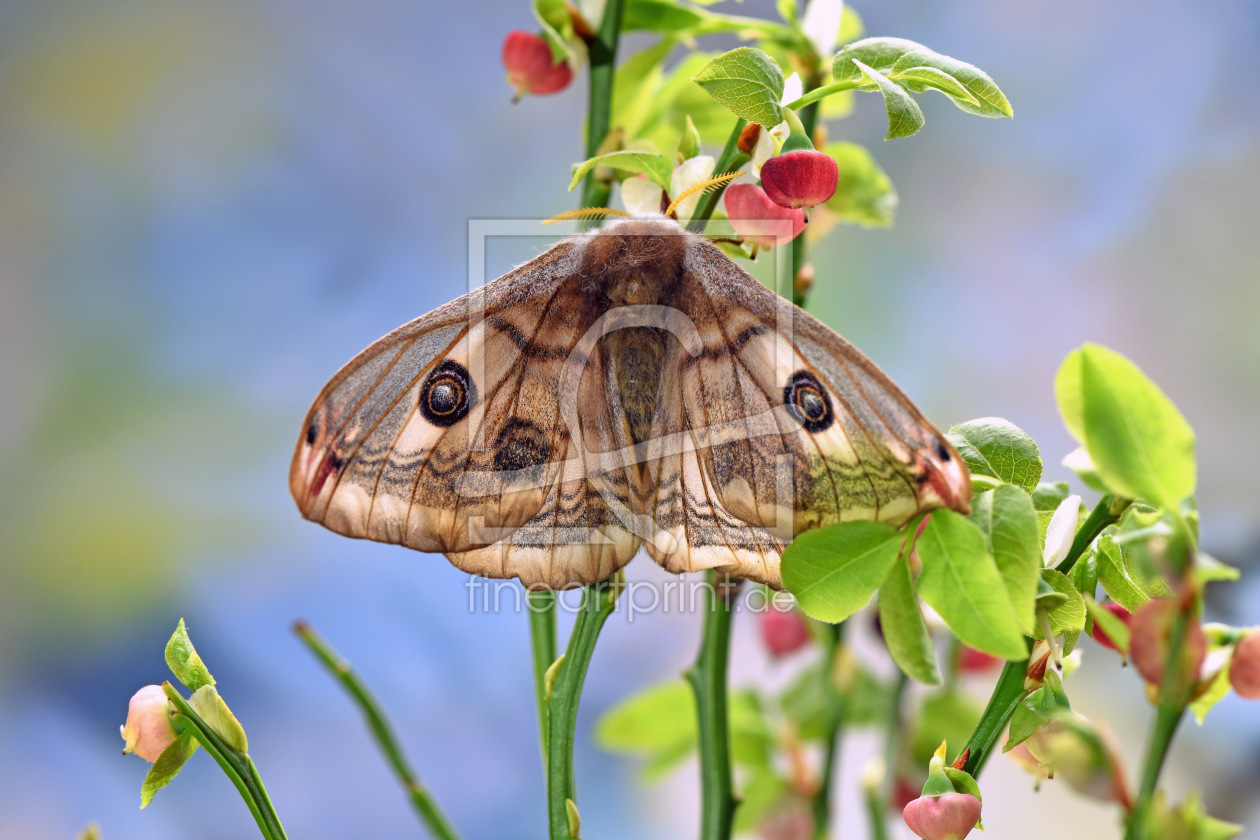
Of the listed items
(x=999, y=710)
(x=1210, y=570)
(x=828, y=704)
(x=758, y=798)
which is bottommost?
(x=758, y=798)

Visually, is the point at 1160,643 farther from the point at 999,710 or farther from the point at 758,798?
the point at 758,798

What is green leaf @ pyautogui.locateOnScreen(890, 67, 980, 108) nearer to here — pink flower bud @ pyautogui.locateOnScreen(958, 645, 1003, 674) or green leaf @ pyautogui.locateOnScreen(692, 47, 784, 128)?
green leaf @ pyautogui.locateOnScreen(692, 47, 784, 128)

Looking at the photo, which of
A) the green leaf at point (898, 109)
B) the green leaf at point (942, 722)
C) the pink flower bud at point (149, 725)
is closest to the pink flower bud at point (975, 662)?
the green leaf at point (942, 722)

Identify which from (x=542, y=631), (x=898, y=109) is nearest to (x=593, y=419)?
(x=542, y=631)

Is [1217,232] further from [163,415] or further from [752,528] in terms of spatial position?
[163,415]

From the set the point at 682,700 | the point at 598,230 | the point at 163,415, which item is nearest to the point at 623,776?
the point at 682,700

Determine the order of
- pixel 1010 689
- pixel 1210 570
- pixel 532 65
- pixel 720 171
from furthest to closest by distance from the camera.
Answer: pixel 532 65
pixel 720 171
pixel 1010 689
pixel 1210 570
